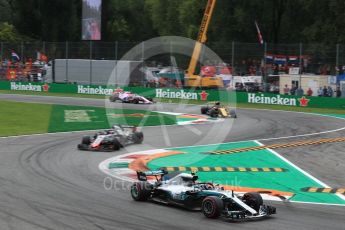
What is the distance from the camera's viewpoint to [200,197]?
1193 centimetres

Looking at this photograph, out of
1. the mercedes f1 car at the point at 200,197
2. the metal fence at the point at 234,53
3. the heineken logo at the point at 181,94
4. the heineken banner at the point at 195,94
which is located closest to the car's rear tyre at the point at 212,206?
the mercedes f1 car at the point at 200,197

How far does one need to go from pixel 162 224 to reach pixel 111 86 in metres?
45.0

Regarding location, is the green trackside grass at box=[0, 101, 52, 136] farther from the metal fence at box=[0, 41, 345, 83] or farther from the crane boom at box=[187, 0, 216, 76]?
the crane boom at box=[187, 0, 216, 76]

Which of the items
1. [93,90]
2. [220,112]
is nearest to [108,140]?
[220,112]

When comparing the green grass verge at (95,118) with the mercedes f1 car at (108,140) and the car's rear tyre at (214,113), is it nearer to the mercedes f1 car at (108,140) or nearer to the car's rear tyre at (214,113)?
the car's rear tyre at (214,113)

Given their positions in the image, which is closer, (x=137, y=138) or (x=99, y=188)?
(x=99, y=188)

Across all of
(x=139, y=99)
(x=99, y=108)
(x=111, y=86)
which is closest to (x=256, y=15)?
(x=111, y=86)

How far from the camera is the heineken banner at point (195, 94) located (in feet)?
144

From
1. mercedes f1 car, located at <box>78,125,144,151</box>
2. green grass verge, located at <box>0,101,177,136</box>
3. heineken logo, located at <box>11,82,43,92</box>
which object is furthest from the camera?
heineken logo, located at <box>11,82,43,92</box>

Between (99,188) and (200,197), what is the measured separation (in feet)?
10.9

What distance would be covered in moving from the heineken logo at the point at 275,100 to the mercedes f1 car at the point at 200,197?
32.6 metres

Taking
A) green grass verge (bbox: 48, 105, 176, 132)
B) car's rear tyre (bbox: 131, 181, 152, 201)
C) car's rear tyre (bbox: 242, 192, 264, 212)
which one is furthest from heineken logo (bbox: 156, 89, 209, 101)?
car's rear tyre (bbox: 242, 192, 264, 212)

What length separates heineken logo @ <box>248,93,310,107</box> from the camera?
1754 inches

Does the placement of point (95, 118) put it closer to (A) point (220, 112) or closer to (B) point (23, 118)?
(B) point (23, 118)
